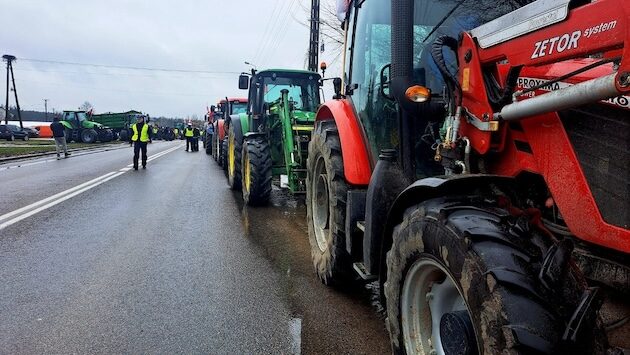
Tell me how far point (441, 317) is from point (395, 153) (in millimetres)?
1357

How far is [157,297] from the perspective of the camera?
164 inches

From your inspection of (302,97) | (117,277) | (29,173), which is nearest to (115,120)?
(29,173)

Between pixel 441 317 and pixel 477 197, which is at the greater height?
pixel 477 197

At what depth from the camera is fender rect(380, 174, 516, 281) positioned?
2.24 metres

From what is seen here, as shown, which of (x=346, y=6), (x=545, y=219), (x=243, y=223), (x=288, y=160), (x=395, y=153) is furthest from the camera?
(x=288, y=160)

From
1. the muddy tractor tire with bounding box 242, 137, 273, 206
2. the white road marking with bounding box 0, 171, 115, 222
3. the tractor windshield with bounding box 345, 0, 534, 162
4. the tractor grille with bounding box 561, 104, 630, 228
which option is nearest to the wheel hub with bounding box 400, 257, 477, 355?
the tractor grille with bounding box 561, 104, 630, 228

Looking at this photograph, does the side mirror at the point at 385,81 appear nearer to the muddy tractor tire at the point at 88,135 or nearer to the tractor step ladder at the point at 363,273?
the tractor step ladder at the point at 363,273

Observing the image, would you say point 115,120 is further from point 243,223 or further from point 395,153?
point 395,153

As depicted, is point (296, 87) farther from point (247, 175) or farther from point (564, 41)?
point (564, 41)

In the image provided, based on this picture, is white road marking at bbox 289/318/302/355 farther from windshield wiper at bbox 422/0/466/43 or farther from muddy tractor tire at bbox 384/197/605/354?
windshield wiper at bbox 422/0/466/43

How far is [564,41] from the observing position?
6.42 feet

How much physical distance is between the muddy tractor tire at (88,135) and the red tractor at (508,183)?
39.4m

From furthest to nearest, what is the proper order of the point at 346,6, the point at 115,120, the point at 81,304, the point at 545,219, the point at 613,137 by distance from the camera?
the point at 115,120, the point at 346,6, the point at 81,304, the point at 545,219, the point at 613,137

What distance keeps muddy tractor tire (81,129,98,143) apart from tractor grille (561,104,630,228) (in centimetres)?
4099
